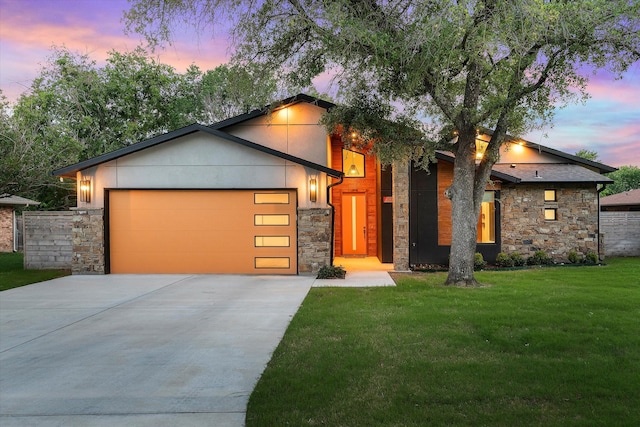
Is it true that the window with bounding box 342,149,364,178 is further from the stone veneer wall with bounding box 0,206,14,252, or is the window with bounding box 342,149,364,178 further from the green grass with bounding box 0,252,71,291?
the stone veneer wall with bounding box 0,206,14,252

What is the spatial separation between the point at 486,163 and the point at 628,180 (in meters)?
60.4

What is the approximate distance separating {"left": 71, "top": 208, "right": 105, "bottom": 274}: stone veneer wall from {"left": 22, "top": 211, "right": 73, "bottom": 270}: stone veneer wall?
5.93 feet

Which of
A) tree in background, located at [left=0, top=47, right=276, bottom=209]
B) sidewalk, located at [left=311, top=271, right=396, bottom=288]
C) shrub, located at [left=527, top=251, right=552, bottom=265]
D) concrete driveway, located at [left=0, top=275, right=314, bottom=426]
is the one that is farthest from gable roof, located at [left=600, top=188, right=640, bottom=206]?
concrete driveway, located at [left=0, top=275, right=314, bottom=426]

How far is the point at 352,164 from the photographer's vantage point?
1652 cm

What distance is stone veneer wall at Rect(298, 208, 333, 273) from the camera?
1217 cm

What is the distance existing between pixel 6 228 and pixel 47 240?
11.9 metres

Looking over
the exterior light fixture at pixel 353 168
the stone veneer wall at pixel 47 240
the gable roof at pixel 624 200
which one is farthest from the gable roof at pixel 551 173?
the stone veneer wall at pixel 47 240

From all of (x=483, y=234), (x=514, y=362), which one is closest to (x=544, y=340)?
(x=514, y=362)

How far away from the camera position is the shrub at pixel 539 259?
13562 mm

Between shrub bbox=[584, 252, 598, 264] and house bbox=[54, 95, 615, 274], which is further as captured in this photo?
shrub bbox=[584, 252, 598, 264]

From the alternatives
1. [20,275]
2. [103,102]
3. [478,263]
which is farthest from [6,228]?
[478,263]

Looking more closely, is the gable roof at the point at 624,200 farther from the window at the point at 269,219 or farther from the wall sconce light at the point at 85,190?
the wall sconce light at the point at 85,190

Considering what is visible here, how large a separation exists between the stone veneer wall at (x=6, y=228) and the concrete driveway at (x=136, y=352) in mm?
15807

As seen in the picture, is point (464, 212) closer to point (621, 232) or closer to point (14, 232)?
point (621, 232)
